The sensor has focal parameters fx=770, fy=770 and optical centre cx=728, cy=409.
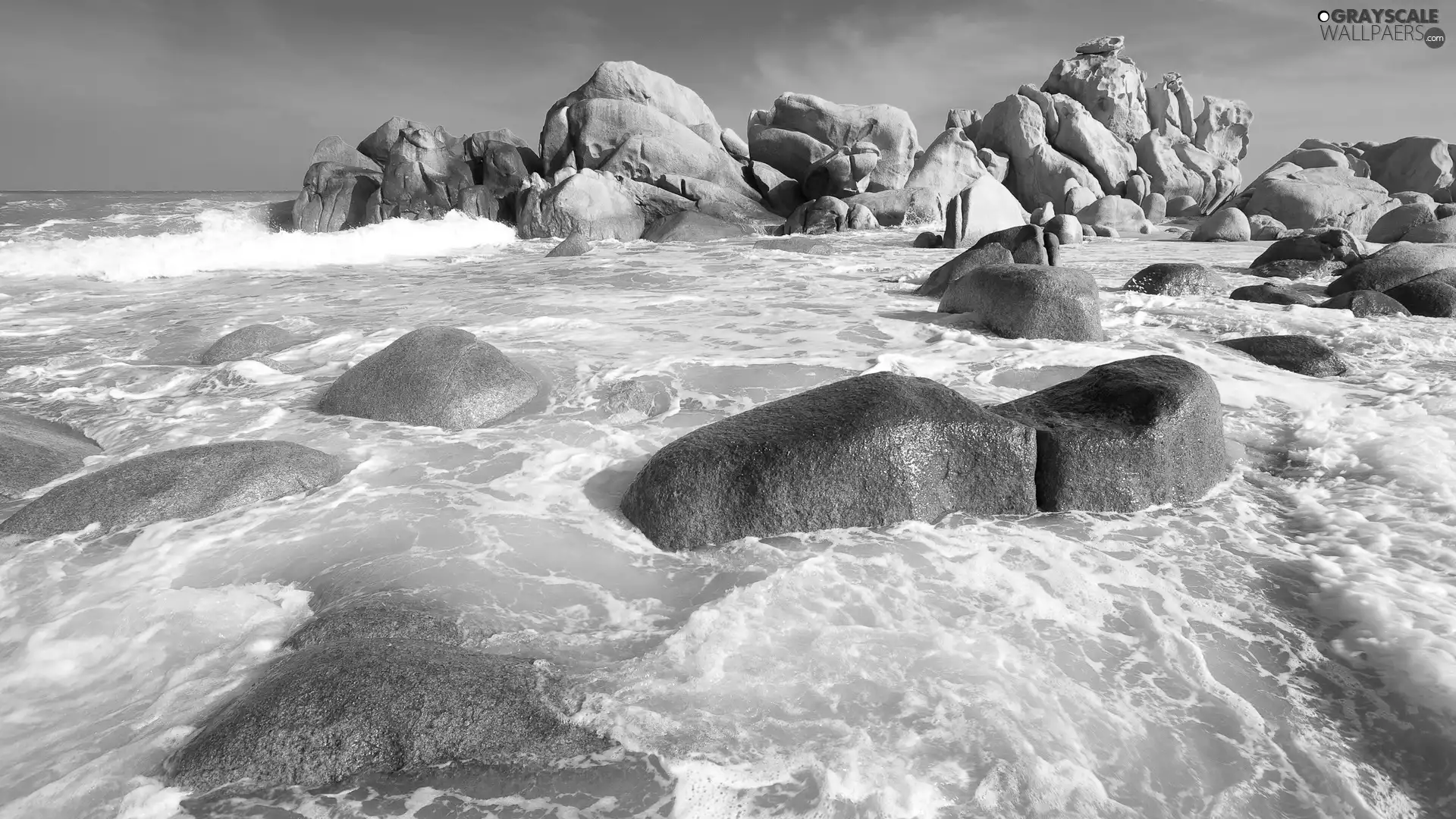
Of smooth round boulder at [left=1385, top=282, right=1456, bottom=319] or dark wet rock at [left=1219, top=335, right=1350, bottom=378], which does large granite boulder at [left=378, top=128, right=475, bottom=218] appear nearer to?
dark wet rock at [left=1219, top=335, right=1350, bottom=378]

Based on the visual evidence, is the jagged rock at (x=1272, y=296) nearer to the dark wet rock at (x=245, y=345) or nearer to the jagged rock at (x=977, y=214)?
the jagged rock at (x=977, y=214)

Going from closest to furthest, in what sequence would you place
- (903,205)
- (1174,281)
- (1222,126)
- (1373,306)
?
(1373,306) → (1174,281) → (903,205) → (1222,126)

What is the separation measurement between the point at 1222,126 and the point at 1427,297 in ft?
140

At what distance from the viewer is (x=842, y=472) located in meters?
3.31

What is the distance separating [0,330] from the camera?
829 cm

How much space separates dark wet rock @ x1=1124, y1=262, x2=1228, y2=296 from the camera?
941 cm

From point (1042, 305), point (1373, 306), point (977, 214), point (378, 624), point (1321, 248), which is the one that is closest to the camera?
point (378, 624)

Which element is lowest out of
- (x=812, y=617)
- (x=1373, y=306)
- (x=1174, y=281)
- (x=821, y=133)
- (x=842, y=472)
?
(x=812, y=617)

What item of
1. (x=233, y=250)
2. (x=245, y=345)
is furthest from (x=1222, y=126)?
(x=245, y=345)

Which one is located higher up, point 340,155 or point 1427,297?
point 340,155

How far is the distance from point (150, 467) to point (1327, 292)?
458 inches

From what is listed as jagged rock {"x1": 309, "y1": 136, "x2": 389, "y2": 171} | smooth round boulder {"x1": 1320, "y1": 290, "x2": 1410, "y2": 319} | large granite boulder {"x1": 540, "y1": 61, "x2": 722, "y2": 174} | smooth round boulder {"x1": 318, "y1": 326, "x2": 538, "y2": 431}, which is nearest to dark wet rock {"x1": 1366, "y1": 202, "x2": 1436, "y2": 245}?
smooth round boulder {"x1": 1320, "y1": 290, "x2": 1410, "y2": 319}

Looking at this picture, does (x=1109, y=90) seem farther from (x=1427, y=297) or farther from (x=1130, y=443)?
(x=1130, y=443)

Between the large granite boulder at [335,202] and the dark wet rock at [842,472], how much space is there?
2281 cm
